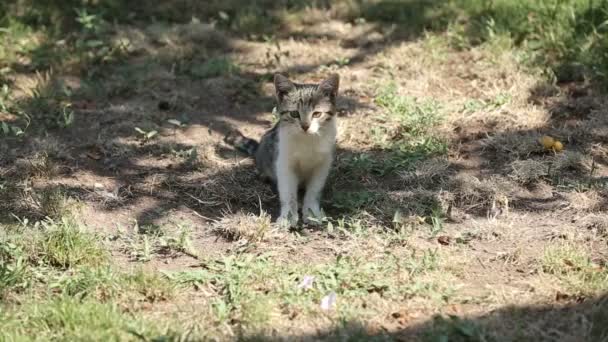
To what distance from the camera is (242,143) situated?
20.1 ft

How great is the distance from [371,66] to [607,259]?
3.69m

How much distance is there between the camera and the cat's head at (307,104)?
512 centimetres

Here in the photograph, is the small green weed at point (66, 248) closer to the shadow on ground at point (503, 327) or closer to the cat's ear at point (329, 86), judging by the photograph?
the shadow on ground at point (503, 327)

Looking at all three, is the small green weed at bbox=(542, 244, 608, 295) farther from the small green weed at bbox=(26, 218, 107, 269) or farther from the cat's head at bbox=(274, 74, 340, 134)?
the small green weed at bbox=(26, 218, 107, 269)

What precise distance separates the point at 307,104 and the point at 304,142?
0.84ft

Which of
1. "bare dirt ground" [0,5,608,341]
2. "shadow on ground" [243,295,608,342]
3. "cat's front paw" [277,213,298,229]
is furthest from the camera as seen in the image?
"cat's front paw" [277,213,298,229]

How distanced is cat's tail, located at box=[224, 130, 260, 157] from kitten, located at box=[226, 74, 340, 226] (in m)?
0.70

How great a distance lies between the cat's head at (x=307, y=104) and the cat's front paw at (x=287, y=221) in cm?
57

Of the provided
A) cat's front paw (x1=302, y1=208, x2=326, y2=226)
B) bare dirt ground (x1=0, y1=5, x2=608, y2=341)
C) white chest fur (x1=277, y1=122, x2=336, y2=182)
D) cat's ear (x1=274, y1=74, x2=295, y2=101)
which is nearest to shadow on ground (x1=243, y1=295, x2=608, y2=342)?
bare dirt ground (x1=0, y1=5, x2=608, y2=341)

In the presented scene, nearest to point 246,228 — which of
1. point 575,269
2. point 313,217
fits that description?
point 313,217

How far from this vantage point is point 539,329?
366 cm

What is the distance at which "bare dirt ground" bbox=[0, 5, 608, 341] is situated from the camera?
3930 millimetres

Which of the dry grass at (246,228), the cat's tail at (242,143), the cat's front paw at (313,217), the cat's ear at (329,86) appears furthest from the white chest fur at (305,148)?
the cat's tail at (242,143)

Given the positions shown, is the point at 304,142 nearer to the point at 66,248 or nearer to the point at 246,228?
the point at 246,228
